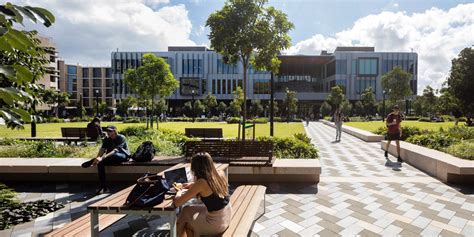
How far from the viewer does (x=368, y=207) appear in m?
5.50

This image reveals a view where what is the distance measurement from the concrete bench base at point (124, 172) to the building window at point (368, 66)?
64603mm

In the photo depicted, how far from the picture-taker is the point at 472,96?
21.2 meters

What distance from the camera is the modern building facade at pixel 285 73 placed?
215 feet

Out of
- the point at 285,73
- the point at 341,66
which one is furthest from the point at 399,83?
the point at 285,73

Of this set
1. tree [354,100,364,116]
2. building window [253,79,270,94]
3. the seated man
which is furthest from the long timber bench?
building window [253,79,270,94]

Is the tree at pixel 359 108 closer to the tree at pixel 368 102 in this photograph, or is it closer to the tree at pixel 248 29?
the tree at pixel 368 102

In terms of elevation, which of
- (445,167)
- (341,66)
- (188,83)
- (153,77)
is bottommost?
(445,167)

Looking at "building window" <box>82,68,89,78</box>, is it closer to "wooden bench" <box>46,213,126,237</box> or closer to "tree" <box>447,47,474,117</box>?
"tree" <box>447,47,474,117</box>

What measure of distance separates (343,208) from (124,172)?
4.83 meters

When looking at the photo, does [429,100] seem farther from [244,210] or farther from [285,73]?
[244,210]

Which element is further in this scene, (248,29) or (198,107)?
(198,107)

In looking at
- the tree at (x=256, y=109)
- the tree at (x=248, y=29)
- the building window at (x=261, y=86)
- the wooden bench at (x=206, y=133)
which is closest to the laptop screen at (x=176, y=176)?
the tree at (x=248, y=29)

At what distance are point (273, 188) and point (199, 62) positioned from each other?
6553 cm

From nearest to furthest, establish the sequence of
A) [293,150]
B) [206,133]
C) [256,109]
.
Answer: [293,150], [206,133], [256,109]
